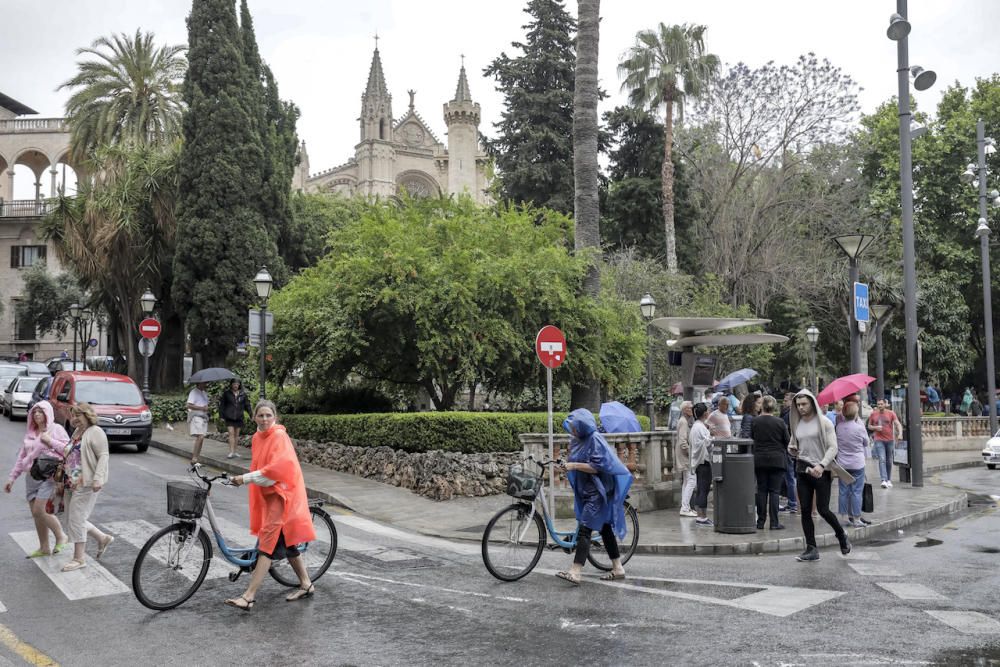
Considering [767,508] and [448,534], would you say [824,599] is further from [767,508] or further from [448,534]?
[448,534]

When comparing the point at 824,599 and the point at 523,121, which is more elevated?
the point at 523,121

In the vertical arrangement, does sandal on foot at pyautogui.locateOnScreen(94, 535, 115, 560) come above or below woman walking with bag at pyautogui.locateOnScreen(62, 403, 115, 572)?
below

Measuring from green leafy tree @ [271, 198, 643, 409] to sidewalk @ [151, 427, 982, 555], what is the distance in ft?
8.66

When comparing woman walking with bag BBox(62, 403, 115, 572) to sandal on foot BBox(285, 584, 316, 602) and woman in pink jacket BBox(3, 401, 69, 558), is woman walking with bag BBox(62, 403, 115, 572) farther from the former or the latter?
sandal on foot BBox(285, 584, 316, 602)

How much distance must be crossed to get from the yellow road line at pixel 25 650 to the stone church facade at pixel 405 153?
8772 cm

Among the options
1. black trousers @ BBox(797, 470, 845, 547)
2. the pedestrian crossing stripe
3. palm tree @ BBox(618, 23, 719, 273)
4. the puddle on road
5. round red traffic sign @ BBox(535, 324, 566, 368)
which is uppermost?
palm tree @ BBox(618, 23, 719, 273)

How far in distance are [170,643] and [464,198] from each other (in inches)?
615

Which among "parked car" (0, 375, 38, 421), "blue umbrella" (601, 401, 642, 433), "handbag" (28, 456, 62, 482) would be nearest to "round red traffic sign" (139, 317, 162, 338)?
"parked car" (0, 375, 38, 421)

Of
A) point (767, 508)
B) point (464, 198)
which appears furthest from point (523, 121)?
point (767, 508)

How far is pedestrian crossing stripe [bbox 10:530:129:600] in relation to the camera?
7.66 metres

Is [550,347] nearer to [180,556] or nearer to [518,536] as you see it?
[518,536]

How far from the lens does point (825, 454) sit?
9.55 metres

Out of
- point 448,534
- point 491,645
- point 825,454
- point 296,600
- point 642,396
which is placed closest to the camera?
point 491,645

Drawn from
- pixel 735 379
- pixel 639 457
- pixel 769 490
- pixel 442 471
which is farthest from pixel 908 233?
pixel 442 471
